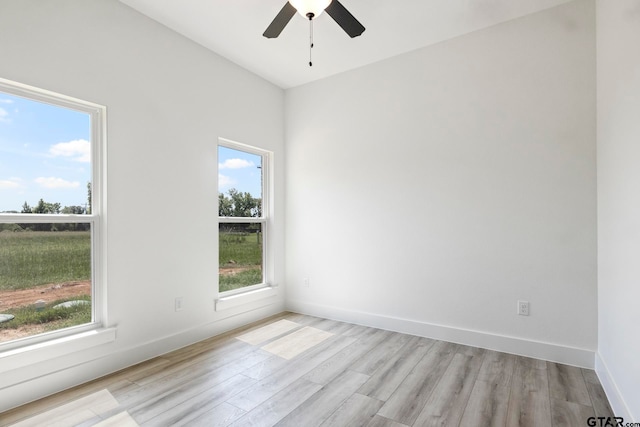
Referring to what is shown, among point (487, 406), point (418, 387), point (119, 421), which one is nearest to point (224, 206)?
point (119, 421)

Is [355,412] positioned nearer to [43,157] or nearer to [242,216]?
[242,216]

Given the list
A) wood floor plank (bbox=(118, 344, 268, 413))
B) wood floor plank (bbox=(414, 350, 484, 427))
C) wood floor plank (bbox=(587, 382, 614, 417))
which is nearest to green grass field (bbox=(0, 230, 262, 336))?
wood floor plank (bbox=(118, 344, 268, 413))

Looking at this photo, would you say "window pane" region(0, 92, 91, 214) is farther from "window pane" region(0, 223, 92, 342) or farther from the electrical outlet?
the electrical outlet

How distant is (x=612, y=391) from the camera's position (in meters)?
2.04

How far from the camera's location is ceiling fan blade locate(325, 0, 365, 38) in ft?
6.62

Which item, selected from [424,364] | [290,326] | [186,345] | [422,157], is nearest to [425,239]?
[422,157]

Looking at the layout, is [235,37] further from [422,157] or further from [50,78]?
[422,157]

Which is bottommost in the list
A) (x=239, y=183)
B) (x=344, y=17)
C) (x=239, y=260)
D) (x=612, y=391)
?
(x=612, y=391)

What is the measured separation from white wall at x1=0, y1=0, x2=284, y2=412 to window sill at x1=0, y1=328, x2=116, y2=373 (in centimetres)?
6

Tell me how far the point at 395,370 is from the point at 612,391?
135 centimetres

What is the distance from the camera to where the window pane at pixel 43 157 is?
2.13 m

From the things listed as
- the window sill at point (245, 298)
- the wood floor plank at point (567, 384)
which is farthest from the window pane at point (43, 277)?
the wood floor plank at point (567, 384)

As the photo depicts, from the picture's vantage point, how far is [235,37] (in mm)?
3096

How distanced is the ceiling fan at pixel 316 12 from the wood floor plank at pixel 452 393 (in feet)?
8.18
